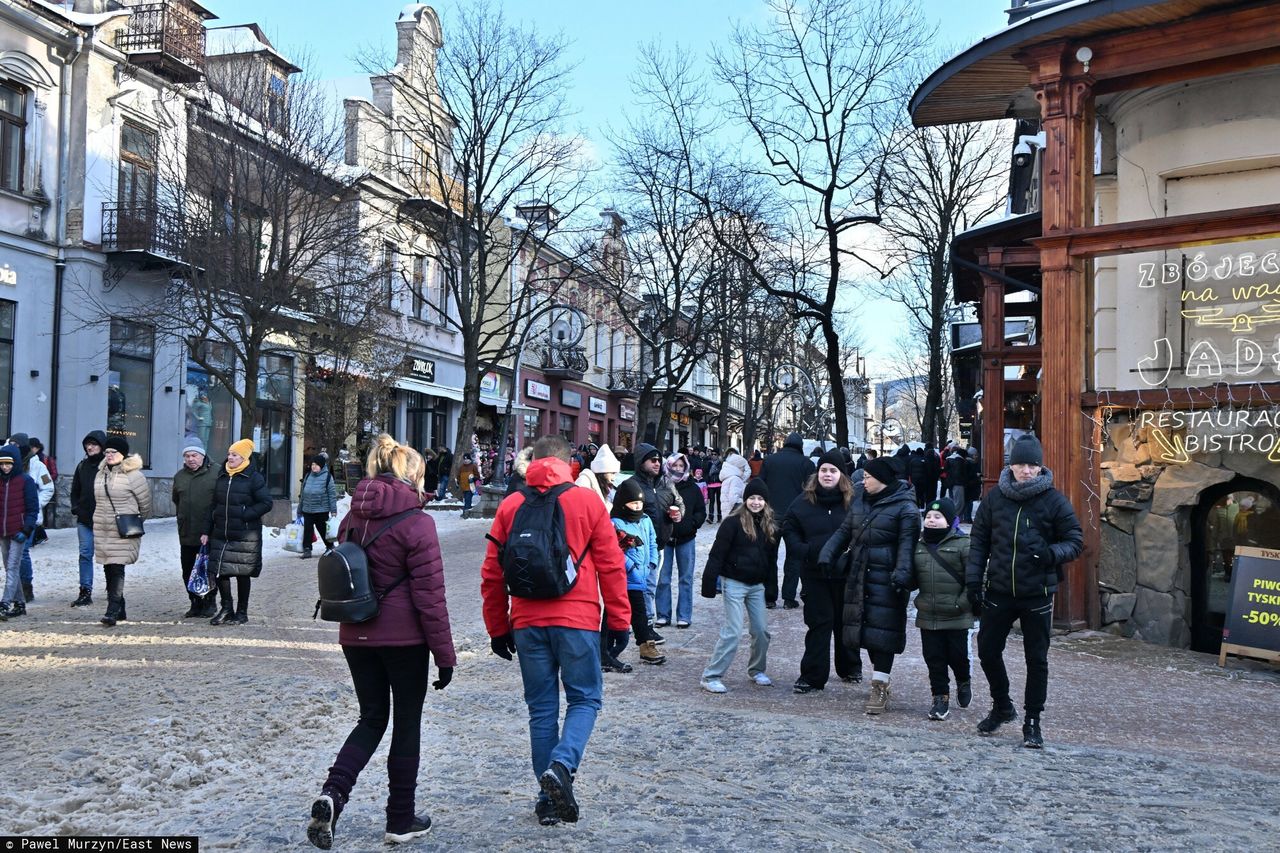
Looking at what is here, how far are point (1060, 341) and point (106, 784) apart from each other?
887 cm

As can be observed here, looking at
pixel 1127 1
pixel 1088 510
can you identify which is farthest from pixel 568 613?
pixel 1127 1

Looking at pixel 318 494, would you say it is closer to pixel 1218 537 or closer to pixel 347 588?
pixel 1218 537

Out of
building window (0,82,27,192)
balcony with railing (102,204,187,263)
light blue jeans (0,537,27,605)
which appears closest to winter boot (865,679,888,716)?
light blue jeans (0,537,27,605)

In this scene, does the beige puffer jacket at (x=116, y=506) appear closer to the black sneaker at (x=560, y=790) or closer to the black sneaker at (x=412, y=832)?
the black sneaker at (x=412, y=832)

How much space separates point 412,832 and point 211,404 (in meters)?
22.8

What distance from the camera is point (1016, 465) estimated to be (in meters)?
7.08

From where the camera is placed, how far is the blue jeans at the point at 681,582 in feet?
38.5

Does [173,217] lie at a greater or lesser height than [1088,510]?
greater

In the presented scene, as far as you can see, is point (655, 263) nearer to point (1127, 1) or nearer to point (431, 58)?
point (431, 58)

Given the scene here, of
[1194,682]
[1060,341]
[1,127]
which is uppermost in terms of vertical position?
[1,127]

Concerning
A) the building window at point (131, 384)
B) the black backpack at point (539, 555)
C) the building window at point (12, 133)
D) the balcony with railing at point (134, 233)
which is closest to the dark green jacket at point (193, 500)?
the black backpack at point (539, 555)

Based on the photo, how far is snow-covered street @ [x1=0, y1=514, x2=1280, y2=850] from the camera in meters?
5.07

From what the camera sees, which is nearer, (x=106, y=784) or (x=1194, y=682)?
(x=106, y=784)

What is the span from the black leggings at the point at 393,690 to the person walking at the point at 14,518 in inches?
299
